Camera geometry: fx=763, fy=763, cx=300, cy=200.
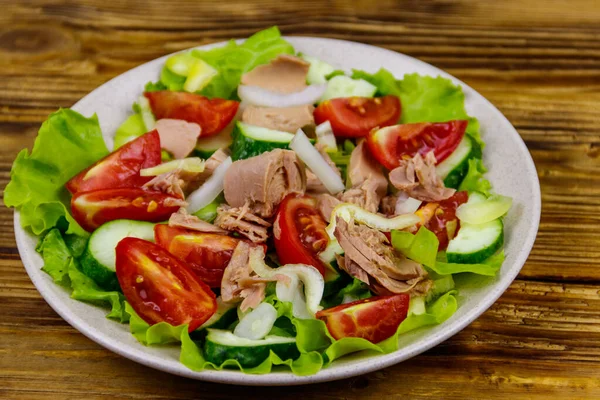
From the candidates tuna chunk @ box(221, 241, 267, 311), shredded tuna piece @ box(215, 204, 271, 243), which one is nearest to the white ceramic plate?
tuna chunk @ box(221, 241, 267, 311)

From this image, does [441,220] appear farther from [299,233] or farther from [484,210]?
[299,233]

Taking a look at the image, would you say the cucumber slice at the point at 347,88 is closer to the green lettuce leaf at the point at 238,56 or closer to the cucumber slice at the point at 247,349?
the green lettuce leaf at the point at 238,56

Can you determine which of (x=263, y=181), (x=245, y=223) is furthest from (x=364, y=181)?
(x=245, y=223)

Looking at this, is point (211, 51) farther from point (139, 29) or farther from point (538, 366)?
point (538, 366)

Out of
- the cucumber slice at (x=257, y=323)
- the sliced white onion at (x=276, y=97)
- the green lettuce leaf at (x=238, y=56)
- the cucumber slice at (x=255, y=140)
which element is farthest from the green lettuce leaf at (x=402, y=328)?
the green lettuce leaf at (x=238, y=56)

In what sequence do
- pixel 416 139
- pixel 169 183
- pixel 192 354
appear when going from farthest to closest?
pixel 416 139, pixel 169 183, pixel 192 354

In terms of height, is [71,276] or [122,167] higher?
[122,167]

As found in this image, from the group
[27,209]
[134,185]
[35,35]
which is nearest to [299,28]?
[35,35]
